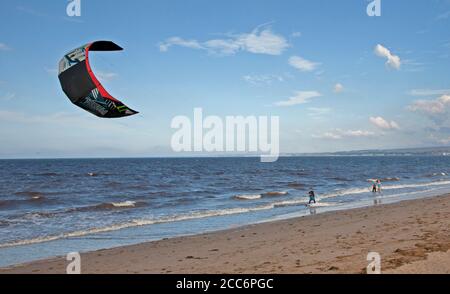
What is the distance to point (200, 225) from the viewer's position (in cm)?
1884

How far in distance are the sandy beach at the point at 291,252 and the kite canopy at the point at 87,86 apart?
16.1 feet

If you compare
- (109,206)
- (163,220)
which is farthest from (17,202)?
(163,220)

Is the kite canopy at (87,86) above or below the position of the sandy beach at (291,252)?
above

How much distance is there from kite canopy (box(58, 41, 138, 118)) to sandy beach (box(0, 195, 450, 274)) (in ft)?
16.1

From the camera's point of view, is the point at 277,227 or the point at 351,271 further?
the point at 277,227

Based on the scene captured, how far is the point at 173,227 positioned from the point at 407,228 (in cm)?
967

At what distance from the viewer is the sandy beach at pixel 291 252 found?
8.55 meters

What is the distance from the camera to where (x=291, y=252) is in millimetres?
10891

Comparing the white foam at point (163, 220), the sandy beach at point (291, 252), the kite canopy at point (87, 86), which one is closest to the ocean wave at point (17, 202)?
the white foam at point (163, 220)

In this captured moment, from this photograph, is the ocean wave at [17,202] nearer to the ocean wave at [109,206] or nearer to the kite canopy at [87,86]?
the ocean wave at [109,206]

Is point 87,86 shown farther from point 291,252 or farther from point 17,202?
point 17,202
